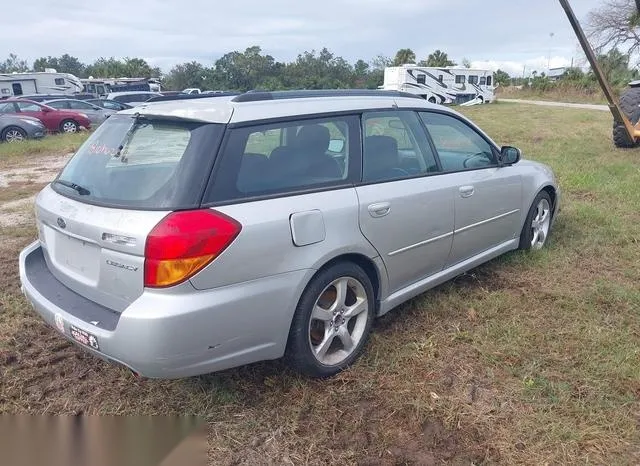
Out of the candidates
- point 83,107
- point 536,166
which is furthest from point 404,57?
point 536,166

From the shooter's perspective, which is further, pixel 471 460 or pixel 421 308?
pixel 421 308

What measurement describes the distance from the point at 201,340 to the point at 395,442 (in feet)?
3.48

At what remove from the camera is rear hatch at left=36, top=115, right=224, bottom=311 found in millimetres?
2494

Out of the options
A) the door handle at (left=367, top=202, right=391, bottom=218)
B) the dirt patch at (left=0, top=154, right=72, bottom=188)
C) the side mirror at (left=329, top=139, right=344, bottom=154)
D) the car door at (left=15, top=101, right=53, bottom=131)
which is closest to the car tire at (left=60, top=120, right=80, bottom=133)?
the car door at (left=15, top=101, right=53, bottom=131)

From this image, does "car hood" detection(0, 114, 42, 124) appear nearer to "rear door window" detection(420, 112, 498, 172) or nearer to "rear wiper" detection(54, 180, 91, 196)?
"rear wiper" detection(54, 180, 91, 196)

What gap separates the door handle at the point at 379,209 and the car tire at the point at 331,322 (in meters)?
0.32

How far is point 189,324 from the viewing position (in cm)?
241

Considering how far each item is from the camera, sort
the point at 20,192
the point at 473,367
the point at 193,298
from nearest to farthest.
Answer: the point at 193,298 → the point at 473,367 → the point at 20,192

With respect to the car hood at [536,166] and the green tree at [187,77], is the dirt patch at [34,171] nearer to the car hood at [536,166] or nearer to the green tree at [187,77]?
the car hood at [536,166]

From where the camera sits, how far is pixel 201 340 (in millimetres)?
2471

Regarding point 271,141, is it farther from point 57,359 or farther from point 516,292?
point 516,292

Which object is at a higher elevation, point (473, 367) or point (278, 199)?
point (278, 199)

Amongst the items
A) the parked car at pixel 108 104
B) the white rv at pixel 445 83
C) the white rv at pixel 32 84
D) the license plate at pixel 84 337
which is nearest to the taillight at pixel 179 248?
the license plate at pixel 84 337

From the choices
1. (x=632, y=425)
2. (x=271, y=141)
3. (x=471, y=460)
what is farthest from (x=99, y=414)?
(x=632, y=425)
